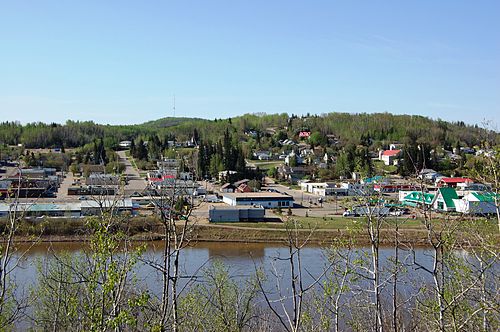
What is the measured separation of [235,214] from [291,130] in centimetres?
2120

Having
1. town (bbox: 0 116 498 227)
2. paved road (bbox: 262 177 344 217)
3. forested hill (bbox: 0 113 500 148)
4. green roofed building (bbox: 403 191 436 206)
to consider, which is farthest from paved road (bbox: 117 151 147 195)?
green roofed building (bbox: 403 191 436 206)

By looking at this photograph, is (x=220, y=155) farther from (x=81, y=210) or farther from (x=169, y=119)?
(x=169, y=119)

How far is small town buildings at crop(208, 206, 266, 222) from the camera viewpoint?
11.5m

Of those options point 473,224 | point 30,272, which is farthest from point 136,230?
point 473,224

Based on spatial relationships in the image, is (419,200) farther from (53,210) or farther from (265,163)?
(265,163)

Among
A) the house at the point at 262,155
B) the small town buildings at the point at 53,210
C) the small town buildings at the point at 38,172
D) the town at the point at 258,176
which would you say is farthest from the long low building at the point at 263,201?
the house at the point at 262,155

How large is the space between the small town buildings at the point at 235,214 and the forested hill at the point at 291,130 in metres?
15.0

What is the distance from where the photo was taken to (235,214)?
11.7 metres

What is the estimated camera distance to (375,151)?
2602 cm

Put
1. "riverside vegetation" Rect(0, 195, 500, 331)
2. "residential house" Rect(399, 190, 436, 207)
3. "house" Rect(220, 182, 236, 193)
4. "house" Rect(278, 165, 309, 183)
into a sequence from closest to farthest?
"riverside vegetation" Rect(0, 195, 500, 331)
"residential house" Rect(399, 190, 436, 207)
"house" Rect(220, 182, 236, 193)
"house" Rect(278, 165, 309, 183)

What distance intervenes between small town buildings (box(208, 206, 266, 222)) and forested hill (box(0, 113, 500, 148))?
591 inches

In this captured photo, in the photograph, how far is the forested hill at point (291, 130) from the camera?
92.7 feet

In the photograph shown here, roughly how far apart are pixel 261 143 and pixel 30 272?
22.1 metres

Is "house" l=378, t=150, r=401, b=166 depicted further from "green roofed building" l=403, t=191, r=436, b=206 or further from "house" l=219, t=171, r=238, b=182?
"green roofed building" l=403, t=191, r=436, b=206
